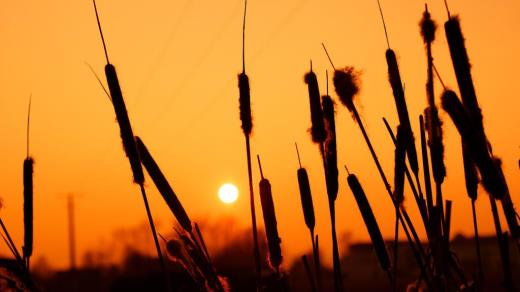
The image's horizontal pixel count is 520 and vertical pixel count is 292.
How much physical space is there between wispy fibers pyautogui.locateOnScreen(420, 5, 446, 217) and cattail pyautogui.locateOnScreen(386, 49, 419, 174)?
1.7 inches

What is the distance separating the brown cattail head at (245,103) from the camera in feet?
6.48

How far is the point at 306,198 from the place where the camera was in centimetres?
203

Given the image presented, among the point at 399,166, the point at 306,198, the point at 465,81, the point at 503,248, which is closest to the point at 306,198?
the point at 306,198

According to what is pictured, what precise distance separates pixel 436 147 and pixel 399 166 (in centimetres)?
12

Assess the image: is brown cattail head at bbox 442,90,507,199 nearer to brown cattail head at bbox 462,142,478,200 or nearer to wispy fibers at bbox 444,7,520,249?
wispy fibers at bbox 444,7,520,249

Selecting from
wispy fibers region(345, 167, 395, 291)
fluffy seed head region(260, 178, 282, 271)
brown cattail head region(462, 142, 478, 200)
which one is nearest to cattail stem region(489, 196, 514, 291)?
brown cattail head region(462, 142, 478, 200)

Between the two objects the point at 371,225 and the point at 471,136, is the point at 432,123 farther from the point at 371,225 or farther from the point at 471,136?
the point at 471,136

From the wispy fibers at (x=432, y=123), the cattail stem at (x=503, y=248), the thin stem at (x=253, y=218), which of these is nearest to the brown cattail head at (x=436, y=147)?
the wispy fibers at (x=432, y=123)

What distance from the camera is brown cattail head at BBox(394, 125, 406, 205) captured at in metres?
1.99

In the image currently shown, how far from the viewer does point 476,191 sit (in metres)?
2.02

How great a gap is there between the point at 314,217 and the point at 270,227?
0.34 feet

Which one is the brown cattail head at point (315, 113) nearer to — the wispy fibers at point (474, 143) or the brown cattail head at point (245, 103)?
the brown cattail head at point (245, 103)

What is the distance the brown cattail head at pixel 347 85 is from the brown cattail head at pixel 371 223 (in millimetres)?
196

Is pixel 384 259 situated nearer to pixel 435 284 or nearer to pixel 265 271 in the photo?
pixel 435 284
